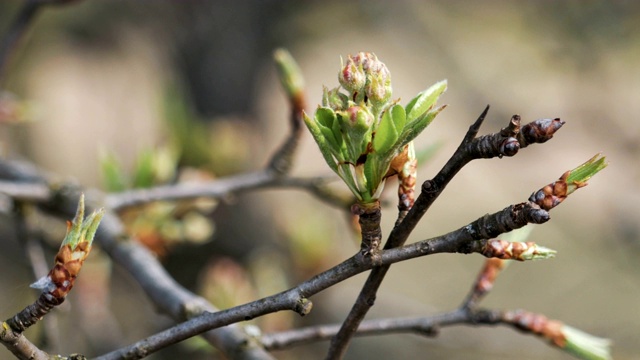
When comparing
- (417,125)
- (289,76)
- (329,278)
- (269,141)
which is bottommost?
(329,278)

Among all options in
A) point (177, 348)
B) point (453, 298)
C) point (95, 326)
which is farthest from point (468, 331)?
point (453, 298)

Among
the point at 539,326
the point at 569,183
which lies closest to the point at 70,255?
the point at 569,183

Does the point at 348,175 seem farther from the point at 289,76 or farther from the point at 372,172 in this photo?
the point at 289,76

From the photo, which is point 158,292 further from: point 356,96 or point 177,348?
point 177,348

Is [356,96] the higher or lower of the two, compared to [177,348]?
lower

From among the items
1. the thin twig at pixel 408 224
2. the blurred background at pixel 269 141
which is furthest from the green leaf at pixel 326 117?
the blurred background at pixel 269 141

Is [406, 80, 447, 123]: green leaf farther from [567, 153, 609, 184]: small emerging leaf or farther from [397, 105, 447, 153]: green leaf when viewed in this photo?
[567, 153, 609, 184]: small emerging leaf

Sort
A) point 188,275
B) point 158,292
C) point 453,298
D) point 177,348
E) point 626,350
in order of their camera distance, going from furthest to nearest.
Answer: point 453,298 < point 188,275 < point 177,348 < point 626,350 < point 158,292

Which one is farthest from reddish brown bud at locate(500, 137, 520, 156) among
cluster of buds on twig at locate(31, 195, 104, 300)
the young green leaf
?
cluster of buds on twig at locate(31, 195, 104, 300)

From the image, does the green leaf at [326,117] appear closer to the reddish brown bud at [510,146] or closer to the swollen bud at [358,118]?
the swollen bud at [358,118]
